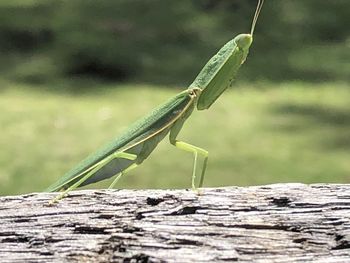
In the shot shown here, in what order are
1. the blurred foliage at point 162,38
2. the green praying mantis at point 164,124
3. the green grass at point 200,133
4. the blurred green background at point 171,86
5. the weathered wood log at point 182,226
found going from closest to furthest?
the weathered wood log at point 182,226, the green praying mantis at point 164,124, the green grass at point 200,133, the blurred green background at point 171,86, the blurred foliage at point 162,38

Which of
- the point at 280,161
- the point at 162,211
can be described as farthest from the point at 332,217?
the point at 280,161

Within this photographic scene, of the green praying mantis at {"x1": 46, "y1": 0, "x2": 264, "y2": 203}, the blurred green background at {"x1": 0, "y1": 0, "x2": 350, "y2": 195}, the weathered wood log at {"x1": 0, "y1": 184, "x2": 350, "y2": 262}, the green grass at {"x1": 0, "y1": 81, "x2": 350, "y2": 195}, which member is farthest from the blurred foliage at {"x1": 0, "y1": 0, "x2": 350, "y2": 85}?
the weathered wood log at {"x1": 0, "y1": 184, "x2": 350, "y2": 262}

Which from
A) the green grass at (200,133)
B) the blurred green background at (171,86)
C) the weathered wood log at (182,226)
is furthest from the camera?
the blurred green background at (171,86)

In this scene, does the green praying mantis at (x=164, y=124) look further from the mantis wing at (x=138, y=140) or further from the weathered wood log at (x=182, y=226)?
the weathered wood log at (x=182, y=226)

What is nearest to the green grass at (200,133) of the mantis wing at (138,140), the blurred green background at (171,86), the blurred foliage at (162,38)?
the blurred green background at (171,86)

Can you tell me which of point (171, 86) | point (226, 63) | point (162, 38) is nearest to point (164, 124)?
point (226, 63)

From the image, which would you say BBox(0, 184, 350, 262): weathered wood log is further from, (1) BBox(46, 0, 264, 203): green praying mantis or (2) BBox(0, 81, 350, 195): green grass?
(2) BBox(0, 81, 350, 195): green grass

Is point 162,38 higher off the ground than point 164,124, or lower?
higher

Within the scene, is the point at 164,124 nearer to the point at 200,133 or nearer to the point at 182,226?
the point at 182,226
